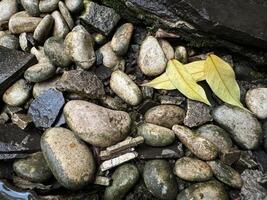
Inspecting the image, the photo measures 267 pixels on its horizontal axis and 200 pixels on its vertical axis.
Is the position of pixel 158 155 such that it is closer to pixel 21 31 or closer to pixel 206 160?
pixel 206 160

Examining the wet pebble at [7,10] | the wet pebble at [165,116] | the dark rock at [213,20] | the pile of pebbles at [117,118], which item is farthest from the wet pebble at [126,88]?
the wet pebble at [7,10]

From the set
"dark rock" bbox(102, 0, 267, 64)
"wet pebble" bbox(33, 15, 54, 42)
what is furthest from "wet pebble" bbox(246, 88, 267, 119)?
"wet pebble" bbox(33, 15, 54, 42)

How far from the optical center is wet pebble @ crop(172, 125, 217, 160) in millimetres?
2920

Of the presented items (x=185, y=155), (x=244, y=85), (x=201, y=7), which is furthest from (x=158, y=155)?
(x=201, y=7)

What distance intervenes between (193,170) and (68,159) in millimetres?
795

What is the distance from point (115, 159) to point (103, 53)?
88cm

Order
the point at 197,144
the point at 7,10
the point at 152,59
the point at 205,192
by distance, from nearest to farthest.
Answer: the point at 205,192 < the point at 197,144 < the point at 152,59 < the point at 7,10

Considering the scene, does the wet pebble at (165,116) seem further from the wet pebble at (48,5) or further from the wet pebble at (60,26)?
the wet pebble at (48,5)

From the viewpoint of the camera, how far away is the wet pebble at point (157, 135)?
2.99 meters

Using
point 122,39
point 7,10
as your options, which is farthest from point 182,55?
point 7,10

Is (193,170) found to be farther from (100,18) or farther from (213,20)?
(100,18)

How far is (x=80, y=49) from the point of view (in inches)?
129

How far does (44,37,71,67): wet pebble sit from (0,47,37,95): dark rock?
0.15 meters

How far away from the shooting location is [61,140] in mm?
2934
